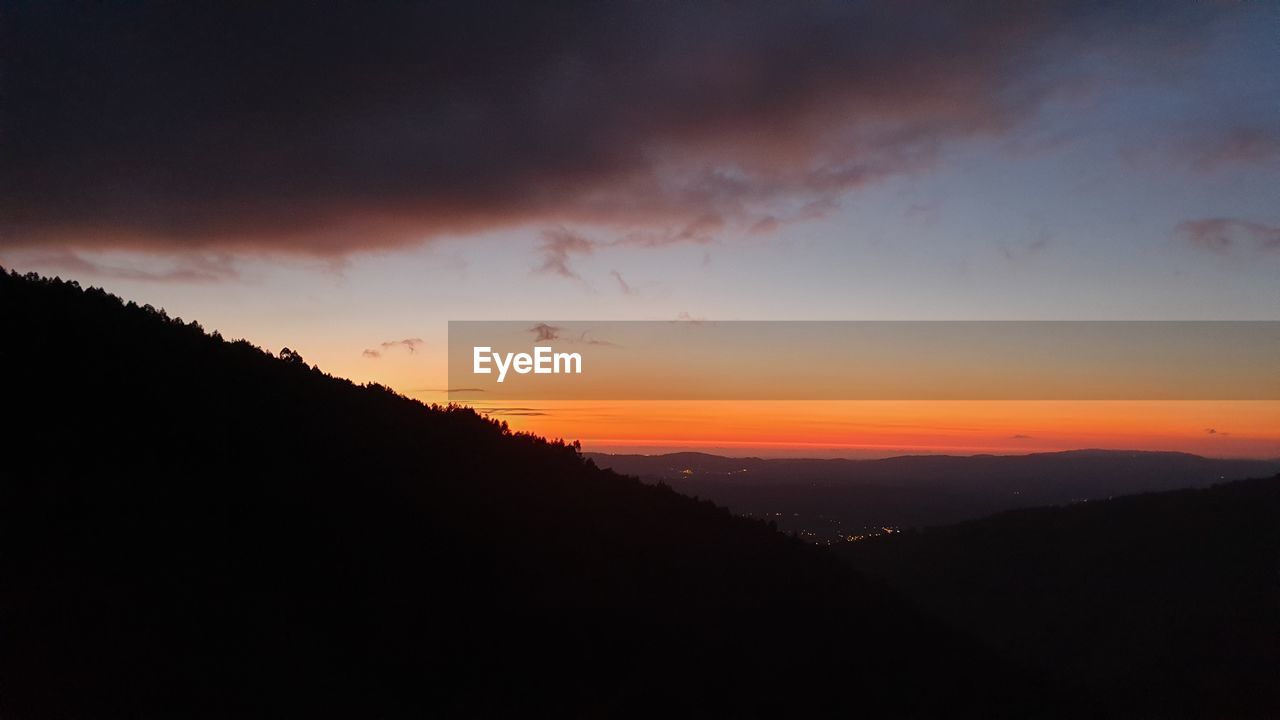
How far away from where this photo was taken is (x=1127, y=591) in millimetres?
30375

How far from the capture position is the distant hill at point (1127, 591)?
2167 centimetres

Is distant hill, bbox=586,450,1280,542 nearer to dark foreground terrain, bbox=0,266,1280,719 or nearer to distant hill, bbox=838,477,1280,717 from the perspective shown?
distant hill, bbox=838,477,1280,717

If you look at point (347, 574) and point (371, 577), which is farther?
point (371, 577)

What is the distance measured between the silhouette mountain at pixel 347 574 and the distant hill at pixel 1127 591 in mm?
7118

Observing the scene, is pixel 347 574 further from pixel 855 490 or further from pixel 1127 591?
pixel 855 490

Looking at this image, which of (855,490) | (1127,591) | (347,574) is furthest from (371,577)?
(855,490)

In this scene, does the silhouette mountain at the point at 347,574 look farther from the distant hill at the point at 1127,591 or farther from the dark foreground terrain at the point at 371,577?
the distant hill at the point at 1127,591

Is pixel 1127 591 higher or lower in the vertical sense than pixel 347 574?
lower

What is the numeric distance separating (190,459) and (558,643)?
6214 mm

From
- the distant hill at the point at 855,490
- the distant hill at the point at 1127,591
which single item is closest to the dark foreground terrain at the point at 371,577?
the distant hill at the point at 1127,591

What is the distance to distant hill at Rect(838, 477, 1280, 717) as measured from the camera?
853 inches

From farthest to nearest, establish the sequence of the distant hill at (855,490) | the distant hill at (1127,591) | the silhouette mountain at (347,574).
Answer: the distant hill at (855,490)
the distant hill at (1127,591)
the silhouette mountain at (347,574)

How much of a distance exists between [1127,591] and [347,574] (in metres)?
31.4

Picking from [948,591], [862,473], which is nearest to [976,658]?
[948,591]
